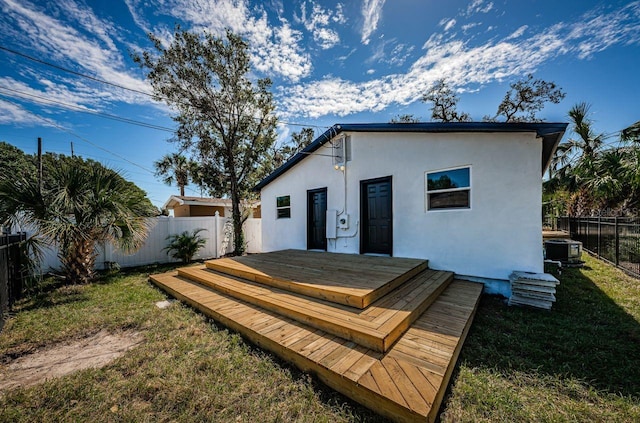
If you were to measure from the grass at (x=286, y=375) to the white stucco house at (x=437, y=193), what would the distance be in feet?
4.03

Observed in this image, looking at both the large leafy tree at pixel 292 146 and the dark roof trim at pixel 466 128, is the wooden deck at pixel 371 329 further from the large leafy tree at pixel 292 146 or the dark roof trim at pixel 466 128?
the large leafy tree at pixel 292 146

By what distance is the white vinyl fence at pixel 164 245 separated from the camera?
7.16 metres

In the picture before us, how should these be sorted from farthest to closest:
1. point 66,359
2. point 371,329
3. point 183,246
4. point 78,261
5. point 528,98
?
1. point 528,98
2. point 183,246
3. point 78,261
4. point 66,359
5. point 371,329

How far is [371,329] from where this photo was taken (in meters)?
2.54

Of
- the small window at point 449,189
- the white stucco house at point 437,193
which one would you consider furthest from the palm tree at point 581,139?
the small window at point 449,189

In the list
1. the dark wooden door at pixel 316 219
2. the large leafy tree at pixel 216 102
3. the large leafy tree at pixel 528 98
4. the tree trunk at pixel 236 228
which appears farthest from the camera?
the large leafy tree at pixel 528 98

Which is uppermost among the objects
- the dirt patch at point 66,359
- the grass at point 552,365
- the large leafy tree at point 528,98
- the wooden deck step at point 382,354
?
the large leafy tree at point 528,98

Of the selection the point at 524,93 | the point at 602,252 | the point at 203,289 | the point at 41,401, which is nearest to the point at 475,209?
the point at 203,289

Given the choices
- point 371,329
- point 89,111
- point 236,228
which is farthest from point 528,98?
point 89,111

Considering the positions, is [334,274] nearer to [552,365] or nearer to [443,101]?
[552,365]

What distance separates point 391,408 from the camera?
175 cm

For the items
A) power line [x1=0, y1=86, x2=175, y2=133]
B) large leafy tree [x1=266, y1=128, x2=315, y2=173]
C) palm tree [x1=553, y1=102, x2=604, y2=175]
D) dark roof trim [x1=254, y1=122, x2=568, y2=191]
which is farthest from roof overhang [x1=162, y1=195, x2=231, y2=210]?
palm tree [x1=553, y1=102, x2=604, y2=175]

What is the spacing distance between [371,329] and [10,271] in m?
6.33

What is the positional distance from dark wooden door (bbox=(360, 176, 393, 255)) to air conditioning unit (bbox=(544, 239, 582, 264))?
5168mm
